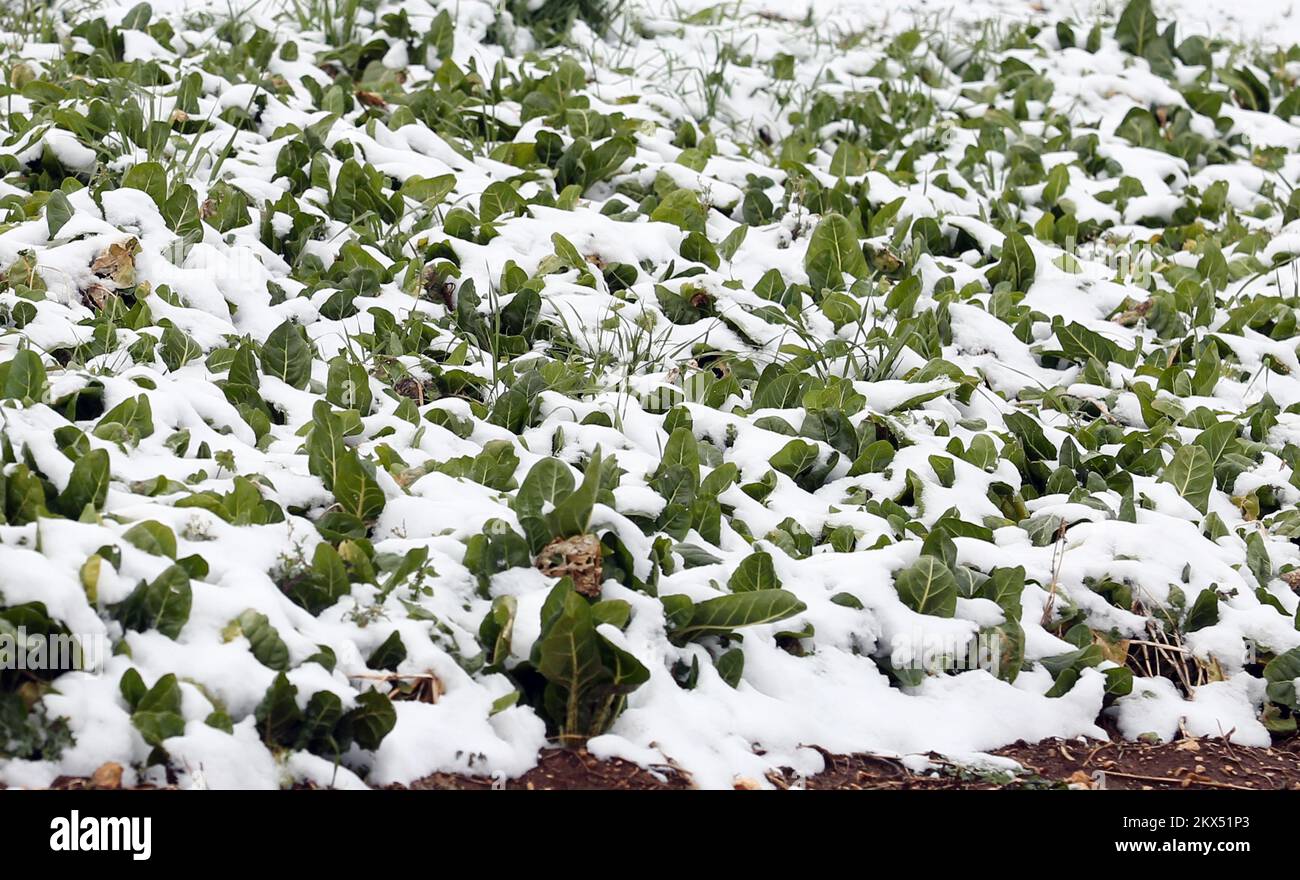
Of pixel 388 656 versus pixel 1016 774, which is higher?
pixel 388 656

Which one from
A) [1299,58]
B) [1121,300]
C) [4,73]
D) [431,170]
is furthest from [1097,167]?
[4,73]

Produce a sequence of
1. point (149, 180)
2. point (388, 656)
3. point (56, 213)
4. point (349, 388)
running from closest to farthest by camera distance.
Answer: point (388, 656) < point (349, 388) < point (56, 213) < point (149, 180)

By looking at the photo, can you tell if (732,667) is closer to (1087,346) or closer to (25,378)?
(25,378)

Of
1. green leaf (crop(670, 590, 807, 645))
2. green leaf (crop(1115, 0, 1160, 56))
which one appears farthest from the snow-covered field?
green leaf (crop(1115, 0, 1160, 56))

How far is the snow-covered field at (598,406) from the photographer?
7.64 feet

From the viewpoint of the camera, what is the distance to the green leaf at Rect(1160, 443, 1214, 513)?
333 cm

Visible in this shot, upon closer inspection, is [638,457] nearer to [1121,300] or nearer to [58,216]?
[58,216]

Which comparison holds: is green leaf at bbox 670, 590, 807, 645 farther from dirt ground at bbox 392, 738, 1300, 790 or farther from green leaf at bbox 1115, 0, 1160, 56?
green leaf at bbox 1115, 0, 1160, 56

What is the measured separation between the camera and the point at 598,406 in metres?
3.40

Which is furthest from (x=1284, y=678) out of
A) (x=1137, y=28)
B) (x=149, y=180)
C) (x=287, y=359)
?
(x=1137, y=28)

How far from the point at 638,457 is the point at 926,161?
2.90 metres

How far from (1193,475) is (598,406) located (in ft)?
5.09

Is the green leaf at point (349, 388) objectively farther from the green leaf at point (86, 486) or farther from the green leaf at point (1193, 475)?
the green leaf at point (1193, 475)

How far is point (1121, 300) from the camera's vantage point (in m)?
4.47
